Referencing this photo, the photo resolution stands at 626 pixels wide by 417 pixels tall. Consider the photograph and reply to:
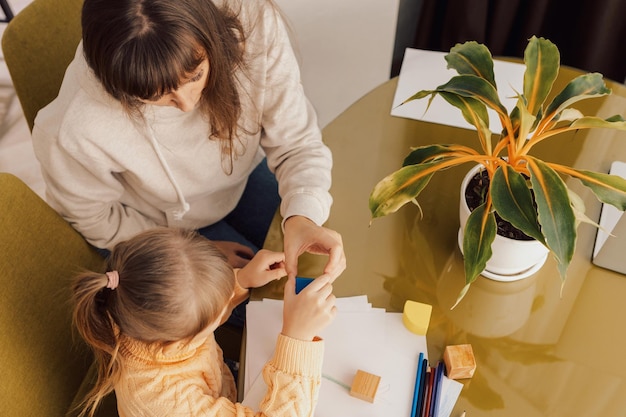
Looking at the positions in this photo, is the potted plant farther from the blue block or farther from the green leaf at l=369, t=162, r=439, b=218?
the blue block

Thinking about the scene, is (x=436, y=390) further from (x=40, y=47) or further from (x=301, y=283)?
(x=40, y=47)

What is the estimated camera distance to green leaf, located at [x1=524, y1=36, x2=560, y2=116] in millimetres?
798

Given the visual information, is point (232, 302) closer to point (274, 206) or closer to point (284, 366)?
point (284, 366)

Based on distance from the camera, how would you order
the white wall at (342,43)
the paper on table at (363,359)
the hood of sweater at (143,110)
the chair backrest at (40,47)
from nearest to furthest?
the paper on table at (363,359), the hood of sweater at (143,110), the chair backrest at (40,47), the white wall at (342,43)

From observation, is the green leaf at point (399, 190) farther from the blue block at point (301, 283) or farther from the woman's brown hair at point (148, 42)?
the woman's brown hair at point (148, 42)

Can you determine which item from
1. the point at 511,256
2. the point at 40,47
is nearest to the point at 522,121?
the point at 511,256

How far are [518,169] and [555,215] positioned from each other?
12cm

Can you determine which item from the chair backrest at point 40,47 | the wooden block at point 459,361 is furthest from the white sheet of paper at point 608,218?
the chair backrest at point 40,47

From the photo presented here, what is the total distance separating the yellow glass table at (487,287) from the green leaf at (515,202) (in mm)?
208

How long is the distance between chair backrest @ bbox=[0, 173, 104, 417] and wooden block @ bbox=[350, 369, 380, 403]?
0.46m

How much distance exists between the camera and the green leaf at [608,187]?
2.42 ft

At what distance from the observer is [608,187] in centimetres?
74

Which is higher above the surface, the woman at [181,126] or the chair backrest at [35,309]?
the woman at [181,126]

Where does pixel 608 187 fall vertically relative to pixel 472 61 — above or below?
below
